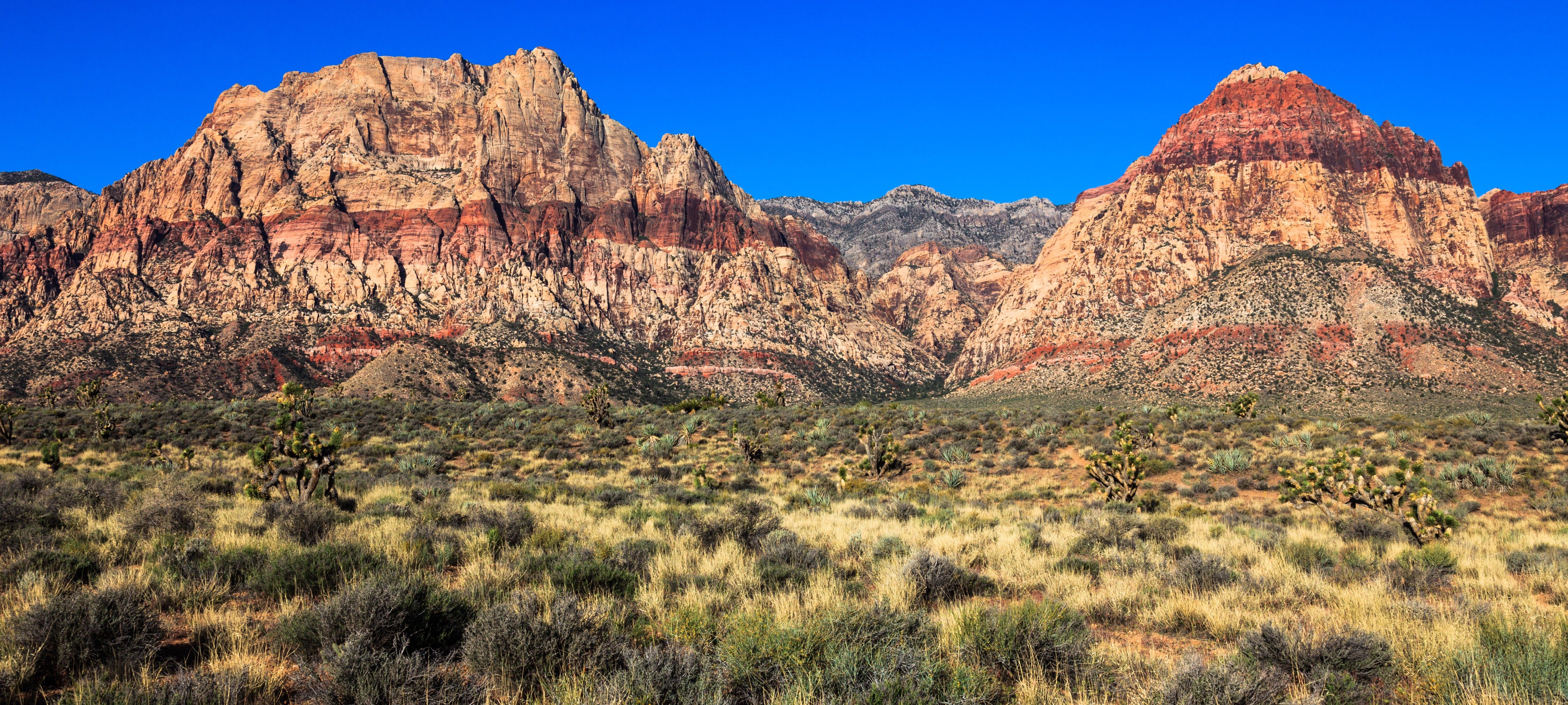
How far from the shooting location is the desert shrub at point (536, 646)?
5.02 metres

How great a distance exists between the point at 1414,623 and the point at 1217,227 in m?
126

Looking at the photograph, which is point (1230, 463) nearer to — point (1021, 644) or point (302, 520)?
point (1021, 644)

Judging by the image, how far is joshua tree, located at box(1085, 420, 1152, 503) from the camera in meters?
17.8

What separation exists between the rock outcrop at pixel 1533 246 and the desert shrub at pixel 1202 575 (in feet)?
436

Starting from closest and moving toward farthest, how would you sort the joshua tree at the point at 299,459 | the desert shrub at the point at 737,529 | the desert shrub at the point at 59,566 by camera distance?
the desert shrub at the point at 59,566 < the desert shrub at the point at 737,529 < the joshua tree at the point at 299,459

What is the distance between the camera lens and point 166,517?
942 centimetres

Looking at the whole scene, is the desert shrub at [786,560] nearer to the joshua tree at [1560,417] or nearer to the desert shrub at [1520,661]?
the desert shrub at [1520,661]

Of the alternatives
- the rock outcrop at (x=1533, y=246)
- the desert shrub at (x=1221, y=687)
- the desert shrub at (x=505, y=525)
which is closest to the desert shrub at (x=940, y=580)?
the desert shrub at (x=1221, y=687)

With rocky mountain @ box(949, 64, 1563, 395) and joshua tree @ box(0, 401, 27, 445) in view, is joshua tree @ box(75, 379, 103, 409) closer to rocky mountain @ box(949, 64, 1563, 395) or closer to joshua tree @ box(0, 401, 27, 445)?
joshua tree @ box(0, 401, 27, 445)

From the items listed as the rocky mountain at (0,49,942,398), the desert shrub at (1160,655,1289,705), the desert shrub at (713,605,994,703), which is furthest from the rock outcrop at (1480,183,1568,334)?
the desert shrub at (713,605,994,703)

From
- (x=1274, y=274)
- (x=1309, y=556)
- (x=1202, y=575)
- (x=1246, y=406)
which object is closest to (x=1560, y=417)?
(x=1246, y=406)

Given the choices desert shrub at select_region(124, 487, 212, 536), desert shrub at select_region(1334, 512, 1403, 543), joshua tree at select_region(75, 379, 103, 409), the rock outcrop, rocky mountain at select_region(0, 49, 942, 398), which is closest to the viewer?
desert shrub at select_region(124, 487, 212, 536)

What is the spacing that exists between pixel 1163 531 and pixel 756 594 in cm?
819

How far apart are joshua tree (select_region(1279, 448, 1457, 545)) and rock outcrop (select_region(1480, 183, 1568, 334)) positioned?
122476 mm
